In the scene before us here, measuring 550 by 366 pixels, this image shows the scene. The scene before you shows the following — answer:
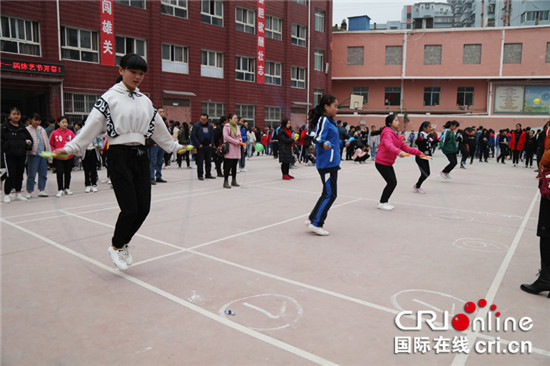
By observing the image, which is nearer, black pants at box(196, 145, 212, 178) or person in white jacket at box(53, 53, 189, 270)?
person in white jacket at box(53, 53, 189, 270)

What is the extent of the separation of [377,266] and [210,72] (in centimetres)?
2574

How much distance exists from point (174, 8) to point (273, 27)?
8910 millimetres

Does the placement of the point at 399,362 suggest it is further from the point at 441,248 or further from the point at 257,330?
the point at 441,248

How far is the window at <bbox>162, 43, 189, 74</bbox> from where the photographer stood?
25.8 m

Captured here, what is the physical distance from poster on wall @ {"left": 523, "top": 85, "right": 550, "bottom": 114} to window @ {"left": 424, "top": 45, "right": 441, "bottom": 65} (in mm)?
8477

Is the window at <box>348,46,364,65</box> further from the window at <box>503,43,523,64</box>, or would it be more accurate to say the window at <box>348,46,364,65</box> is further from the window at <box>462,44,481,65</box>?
the window at <box>503,43,523,64</box>

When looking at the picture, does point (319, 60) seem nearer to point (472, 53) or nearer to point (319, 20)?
point (319, 20)

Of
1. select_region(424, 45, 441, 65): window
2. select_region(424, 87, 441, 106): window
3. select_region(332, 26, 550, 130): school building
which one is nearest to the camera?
select_region(332, 26, 550, 130): school building

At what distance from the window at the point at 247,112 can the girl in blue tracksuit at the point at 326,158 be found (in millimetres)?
24309

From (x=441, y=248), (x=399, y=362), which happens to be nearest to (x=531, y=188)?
(x=441, y=248)

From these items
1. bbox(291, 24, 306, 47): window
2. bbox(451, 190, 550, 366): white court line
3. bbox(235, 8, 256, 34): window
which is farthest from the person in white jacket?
bbox(291, 24, 306, 47): window

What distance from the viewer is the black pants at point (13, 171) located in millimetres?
8812

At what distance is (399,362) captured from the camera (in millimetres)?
2740

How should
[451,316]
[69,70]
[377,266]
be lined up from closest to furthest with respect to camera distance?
[451,316], [377,266], [69,70]
